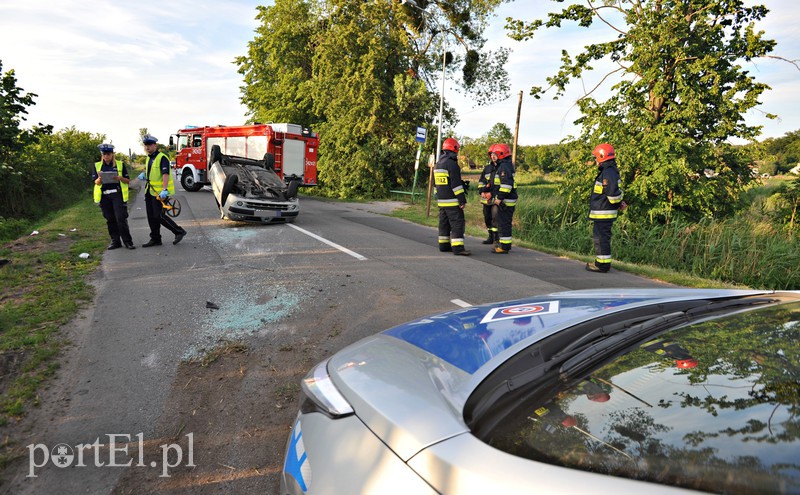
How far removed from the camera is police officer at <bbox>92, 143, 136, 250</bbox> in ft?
25.6

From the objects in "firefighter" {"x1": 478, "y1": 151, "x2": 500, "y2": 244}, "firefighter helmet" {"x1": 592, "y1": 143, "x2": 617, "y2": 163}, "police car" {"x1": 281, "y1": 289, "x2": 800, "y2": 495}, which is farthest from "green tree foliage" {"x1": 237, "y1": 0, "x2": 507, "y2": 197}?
"police car" {"x1": 281, "y1": 289, "x2": 800, "y2": 495}

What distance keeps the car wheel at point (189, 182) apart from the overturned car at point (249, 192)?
1174cm

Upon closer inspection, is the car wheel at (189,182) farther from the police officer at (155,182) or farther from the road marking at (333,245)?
the police officer at (155,182)

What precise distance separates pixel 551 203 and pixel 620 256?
420 cm

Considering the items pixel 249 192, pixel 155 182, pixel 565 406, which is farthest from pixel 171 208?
pixel 565 406

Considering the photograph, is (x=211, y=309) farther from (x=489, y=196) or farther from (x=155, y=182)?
(x=489, y=196)

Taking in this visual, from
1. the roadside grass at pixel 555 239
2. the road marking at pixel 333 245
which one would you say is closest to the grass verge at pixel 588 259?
the roadside grass at pixel 555 239

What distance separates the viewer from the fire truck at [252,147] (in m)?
19.3

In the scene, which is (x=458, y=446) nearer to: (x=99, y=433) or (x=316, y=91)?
(x=99, y=433)

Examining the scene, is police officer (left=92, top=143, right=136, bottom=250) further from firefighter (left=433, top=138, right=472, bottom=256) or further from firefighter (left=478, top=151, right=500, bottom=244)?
firefighter (left=478, top=151, right=500, bottom=244)

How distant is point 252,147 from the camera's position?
64.2 ft

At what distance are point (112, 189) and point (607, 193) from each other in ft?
27.5

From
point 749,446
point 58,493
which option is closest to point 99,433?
point 58,493

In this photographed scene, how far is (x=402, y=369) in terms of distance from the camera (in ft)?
5.45
